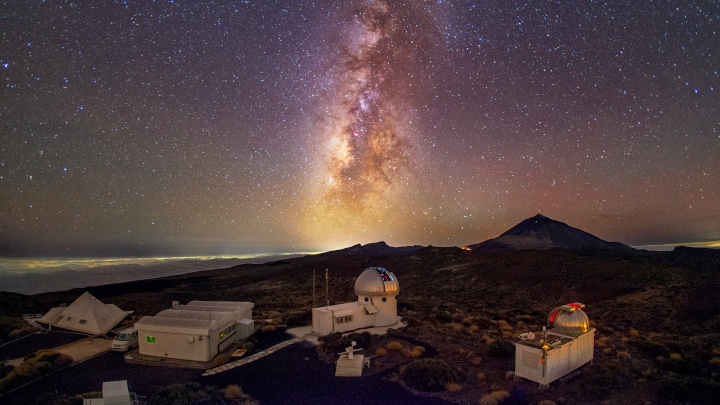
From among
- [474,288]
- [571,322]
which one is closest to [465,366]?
[571,322]

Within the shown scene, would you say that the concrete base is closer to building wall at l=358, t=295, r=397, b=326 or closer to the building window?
the building window

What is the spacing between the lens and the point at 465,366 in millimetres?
16531

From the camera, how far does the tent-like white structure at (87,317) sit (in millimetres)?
23234

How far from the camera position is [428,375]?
1461 cm

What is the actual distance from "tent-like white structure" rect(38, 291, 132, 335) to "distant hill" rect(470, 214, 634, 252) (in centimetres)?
10695

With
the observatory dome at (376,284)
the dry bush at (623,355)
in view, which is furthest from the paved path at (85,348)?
the dry bush at (623,355)

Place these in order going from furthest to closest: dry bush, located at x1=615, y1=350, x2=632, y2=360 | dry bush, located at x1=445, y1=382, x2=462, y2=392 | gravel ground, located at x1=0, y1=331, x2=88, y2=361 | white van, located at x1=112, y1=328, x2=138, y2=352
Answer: gravel ground, located at x1=0, y1=331, x2=88, y2=361, white van, located at x1=112, y1=328, x2=138, y2=352, dry bush, located at x1=615, y1=350, x2=632, y2=360, dry bush, located at x1=445, y1=382, x2=462, y2=392

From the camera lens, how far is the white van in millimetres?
19297

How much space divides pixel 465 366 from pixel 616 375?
5.34 meters

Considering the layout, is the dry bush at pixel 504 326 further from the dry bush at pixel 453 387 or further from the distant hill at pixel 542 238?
the distant hill at pixel 542 238

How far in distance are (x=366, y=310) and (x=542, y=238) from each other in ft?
396

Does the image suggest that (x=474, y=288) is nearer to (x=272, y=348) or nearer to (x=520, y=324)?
(x=520, y=324)

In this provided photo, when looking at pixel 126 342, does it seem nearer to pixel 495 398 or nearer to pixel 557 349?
pixel 495 398

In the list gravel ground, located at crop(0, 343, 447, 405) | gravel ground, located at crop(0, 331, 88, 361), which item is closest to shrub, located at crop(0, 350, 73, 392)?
gravel ground, located at crop(0, 343, 447, 405)
